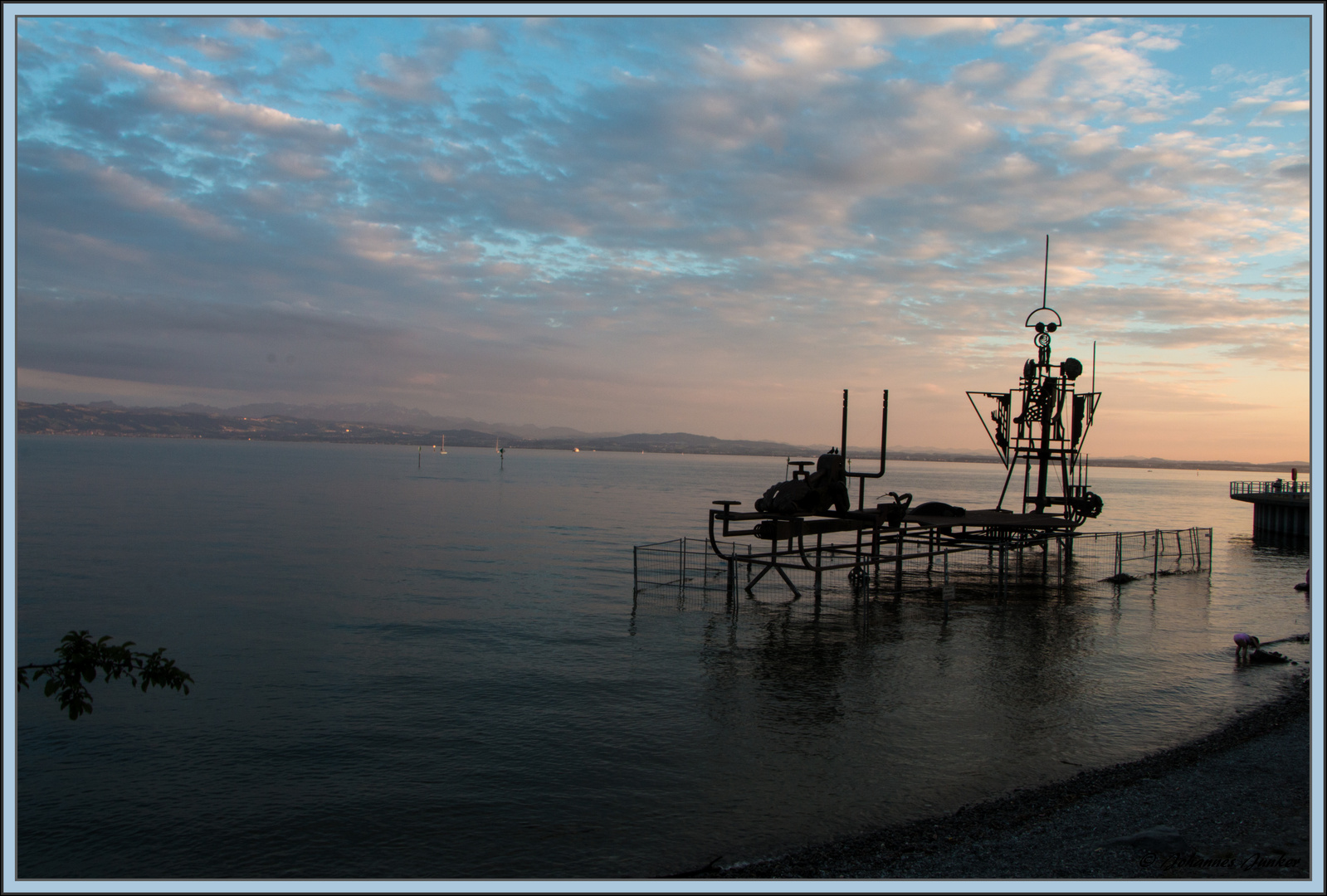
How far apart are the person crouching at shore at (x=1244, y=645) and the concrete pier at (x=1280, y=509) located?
189 feet

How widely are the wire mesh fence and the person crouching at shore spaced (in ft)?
26.5

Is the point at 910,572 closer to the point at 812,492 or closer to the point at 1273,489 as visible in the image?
the point at 812,492

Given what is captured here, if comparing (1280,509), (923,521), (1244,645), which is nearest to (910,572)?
(923,521)

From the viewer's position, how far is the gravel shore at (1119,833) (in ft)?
32.3

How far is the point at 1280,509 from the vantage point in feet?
237

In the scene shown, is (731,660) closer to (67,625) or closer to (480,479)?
(67,625)

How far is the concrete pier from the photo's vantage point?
6894 centimetres

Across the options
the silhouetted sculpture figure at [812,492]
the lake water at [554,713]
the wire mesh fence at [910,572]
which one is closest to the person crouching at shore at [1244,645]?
the lake water at [554,713]

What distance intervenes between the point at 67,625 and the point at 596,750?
74.8ft

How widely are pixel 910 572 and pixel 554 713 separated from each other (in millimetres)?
28163

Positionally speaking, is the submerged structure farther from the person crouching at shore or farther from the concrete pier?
the concrete pier

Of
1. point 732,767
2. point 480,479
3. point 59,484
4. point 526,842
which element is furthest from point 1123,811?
point 480,479

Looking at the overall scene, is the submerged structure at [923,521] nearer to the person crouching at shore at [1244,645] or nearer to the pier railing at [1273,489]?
the person crouching at shore at [1244,645]

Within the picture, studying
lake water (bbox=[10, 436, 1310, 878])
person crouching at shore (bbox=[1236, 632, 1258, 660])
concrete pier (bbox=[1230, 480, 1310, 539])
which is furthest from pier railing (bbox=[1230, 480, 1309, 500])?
person crouching at shore (bbox=[1236, 632, 1258, 660])
